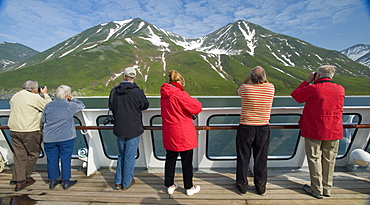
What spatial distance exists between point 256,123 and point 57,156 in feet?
12.1

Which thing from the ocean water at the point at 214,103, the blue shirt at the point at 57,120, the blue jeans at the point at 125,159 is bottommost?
the ocean water at the point at 214,103

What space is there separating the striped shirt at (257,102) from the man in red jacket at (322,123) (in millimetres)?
549

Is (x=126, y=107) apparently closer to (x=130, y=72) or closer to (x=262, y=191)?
(x=130, y=72)

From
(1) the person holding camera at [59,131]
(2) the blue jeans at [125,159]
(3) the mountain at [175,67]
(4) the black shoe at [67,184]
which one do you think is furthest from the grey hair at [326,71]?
(3) the mountain at [175,67]

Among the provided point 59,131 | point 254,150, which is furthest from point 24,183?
point 254,150

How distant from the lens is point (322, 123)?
9.33 ft

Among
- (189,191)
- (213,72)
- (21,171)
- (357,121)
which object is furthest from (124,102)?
(213,72)

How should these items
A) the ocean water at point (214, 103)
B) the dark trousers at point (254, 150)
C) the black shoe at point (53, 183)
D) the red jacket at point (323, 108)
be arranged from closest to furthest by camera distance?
the red jacket at point (323, 108), the dark trousers at point (254, 150), the black shoe at point (53, 183), the ocean water at point (214, 103)

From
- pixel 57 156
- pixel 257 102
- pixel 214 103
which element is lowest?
pixel 214 103

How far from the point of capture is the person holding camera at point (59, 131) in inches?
122

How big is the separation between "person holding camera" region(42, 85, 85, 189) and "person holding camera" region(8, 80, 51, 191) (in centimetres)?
42

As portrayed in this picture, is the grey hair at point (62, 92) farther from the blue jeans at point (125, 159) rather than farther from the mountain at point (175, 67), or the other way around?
the mountain at point (175, 67)

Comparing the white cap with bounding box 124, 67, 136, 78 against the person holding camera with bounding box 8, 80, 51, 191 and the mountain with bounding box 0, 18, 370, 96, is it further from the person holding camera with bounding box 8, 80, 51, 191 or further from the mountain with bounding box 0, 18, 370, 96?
the mountain with bounding box 0, 18, 370, 96

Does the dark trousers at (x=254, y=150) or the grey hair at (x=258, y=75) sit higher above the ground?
the grey hair at (x=258, y=75)
